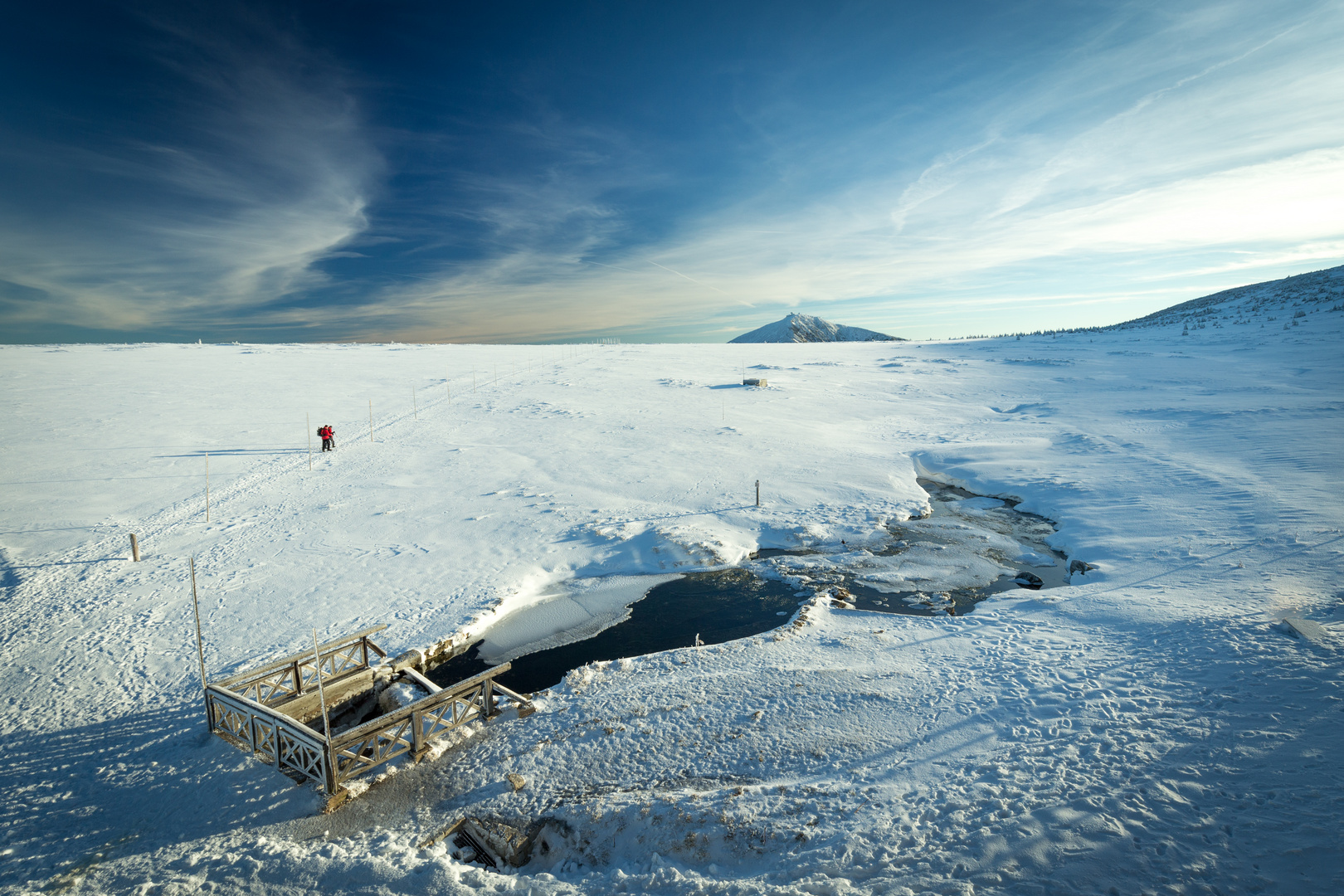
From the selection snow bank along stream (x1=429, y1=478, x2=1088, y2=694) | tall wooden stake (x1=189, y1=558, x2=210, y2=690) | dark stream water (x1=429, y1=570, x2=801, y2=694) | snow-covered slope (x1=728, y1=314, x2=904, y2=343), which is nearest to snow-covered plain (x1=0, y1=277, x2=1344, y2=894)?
tall wooden stake (x1=189, y1=558, x2=210, y2=690)

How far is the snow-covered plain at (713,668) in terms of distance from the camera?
6031 mm

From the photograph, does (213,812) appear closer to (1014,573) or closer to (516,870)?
(516,870)

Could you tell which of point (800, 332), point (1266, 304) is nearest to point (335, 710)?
point (1266, 304)

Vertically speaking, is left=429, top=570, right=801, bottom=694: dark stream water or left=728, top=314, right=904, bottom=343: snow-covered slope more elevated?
left=728, top=314, right=904, bottom=343: snow-covered slope

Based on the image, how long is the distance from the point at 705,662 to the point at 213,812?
7.47m

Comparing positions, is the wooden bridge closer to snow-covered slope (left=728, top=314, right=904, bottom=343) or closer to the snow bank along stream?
the snow bank along stream

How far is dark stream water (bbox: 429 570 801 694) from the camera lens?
10680mm

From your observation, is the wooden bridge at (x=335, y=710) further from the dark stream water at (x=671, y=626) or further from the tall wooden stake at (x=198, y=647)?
the dark stream water at (x=671, y=626)

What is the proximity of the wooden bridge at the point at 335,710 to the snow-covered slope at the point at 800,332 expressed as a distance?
12070 centimetres

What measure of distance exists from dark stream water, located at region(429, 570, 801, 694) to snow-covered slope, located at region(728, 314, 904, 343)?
11571cm

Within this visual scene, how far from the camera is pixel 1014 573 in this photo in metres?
13.7

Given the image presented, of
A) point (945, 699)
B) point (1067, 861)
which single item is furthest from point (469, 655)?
point (1067, 861)

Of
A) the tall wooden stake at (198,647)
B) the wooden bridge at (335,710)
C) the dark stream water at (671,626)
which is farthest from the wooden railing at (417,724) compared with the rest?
the tall wooden stake at (198,647)

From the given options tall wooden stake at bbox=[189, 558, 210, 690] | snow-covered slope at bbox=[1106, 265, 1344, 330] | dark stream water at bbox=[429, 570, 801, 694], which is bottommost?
dark stream water at bbox=[429, 570, 801, 694]
